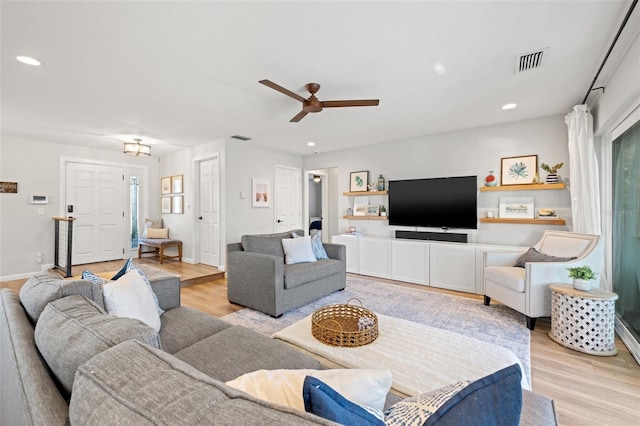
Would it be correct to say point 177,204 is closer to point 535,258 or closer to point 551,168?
point 535,258

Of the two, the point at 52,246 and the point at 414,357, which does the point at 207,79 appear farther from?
the point at 52,246

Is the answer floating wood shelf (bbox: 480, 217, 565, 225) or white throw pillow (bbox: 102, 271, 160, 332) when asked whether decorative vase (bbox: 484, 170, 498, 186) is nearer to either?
floating wood shelf (bbox: 480, 217, 565, 225)

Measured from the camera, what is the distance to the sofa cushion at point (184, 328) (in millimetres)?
1476

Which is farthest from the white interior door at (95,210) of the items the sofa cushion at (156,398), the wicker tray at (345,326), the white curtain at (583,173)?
the white curtain at (583,173)

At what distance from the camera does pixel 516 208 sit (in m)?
3.91

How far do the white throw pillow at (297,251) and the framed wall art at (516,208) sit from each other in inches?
111

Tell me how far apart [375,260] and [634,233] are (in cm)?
299

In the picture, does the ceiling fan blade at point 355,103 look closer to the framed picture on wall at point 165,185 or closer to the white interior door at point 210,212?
the white interior door at point 210,212

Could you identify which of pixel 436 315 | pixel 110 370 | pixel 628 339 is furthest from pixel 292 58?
pixel 628 339

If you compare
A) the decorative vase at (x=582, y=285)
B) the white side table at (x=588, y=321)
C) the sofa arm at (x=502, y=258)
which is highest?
the sofa arm at (x=502, y=258)

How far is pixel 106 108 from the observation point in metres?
3.37

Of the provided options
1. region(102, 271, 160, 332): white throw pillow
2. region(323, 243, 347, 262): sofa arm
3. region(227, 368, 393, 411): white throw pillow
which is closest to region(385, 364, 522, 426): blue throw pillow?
region(227, 368, 393, 411): white throw pillow

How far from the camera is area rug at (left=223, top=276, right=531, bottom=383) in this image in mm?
2534

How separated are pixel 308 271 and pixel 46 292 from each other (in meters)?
2.38
